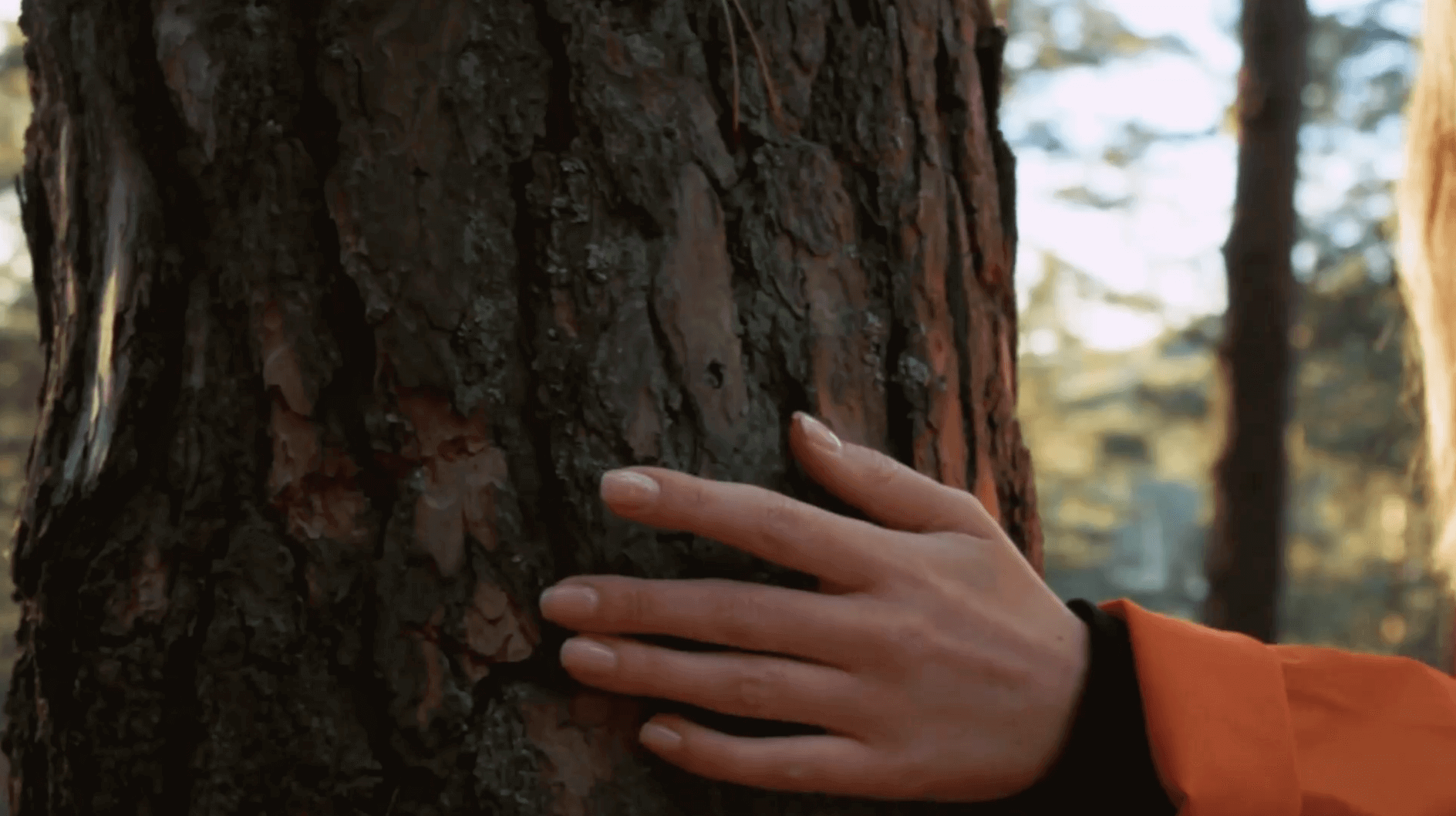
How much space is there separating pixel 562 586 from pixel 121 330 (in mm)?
539

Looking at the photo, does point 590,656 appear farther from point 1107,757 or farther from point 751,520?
point 1107,757

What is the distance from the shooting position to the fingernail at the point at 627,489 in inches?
42.0

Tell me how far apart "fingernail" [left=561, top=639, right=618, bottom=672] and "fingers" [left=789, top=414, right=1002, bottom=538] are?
0.28m

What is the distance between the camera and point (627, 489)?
107 centimetres

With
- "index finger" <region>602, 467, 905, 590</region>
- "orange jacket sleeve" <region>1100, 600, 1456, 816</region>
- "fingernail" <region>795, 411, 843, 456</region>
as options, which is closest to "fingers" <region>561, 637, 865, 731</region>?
"index finger" <region>602, 467, 905, 590</region>

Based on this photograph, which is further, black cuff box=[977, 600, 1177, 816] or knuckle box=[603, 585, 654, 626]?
black cuff box=[977, 600, 1177, 816]

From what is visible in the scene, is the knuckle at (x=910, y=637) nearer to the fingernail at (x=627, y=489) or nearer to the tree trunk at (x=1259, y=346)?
the fingernail at (x=627, y=489)

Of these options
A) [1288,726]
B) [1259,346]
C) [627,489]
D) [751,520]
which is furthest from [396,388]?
[1259,346]

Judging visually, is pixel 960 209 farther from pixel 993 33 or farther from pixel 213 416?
pixel 213 416

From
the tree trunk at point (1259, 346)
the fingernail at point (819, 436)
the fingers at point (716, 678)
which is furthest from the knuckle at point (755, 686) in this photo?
the tree trunk at point (1259, 346)

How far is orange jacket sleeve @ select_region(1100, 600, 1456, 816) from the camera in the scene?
1187 millimetres

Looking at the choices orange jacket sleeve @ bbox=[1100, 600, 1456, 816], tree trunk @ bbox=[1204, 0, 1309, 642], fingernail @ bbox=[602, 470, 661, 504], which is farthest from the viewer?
tree trunk @ bbox=[1204, 0, 1309, 642]

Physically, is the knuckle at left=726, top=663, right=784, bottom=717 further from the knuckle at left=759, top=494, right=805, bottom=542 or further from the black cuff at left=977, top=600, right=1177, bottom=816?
the black cuff at left=977, top=600, right=1177, bottom=816

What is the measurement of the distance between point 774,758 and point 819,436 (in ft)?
1.07
